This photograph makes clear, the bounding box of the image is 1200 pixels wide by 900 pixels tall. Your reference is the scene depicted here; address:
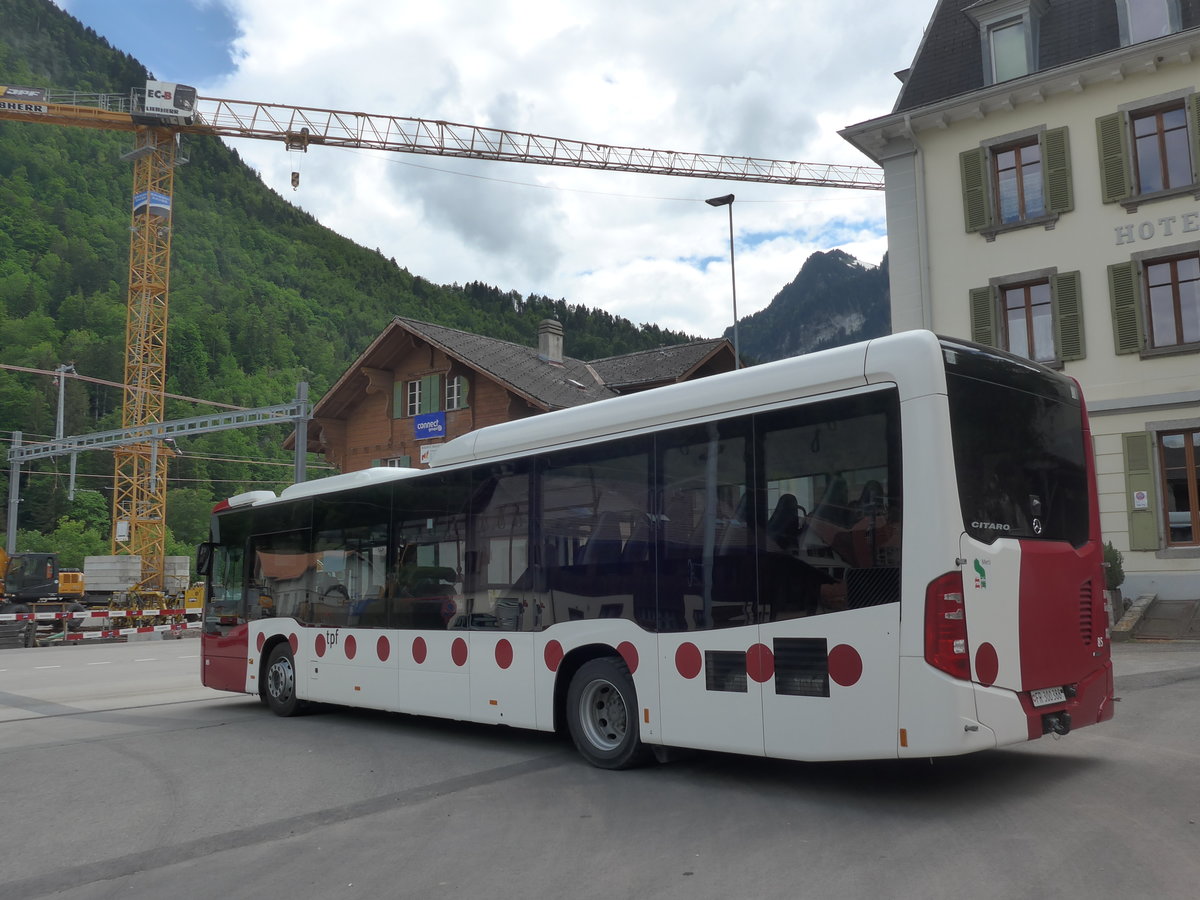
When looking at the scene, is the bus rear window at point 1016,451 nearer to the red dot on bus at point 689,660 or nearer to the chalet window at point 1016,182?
the red dot on bus at point 689,660

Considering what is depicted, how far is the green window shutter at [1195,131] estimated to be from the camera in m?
20.9

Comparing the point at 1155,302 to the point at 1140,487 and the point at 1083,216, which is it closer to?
the point at 1083,216

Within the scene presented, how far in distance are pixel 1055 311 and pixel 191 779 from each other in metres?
19.4

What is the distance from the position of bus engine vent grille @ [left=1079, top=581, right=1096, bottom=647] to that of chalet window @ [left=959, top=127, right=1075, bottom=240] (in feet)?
55.9

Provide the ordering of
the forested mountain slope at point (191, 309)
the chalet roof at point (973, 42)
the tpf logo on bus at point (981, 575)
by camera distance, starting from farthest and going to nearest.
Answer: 1. the forested mountain slope at point (191, 309)
2. the chalet roof at point (973, 42)
3. the tpf logo on bus at point (981, 575)

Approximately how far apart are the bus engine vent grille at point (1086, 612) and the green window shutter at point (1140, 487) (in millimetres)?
14989

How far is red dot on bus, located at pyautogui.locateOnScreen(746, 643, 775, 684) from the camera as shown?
718cm

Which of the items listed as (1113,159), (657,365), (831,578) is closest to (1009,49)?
(1113,159)

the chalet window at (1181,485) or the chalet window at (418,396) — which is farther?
the chalet window at (418,396)

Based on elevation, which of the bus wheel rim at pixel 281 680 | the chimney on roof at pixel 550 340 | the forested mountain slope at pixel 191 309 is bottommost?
the bus wheel rim at pixel 281 680

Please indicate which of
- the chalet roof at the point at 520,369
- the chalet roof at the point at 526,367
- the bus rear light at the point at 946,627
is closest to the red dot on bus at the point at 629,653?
the bus rear light at the point at 946,627

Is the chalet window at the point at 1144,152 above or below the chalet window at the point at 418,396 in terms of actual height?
above

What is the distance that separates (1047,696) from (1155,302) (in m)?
17.3

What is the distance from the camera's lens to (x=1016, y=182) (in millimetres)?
23250
